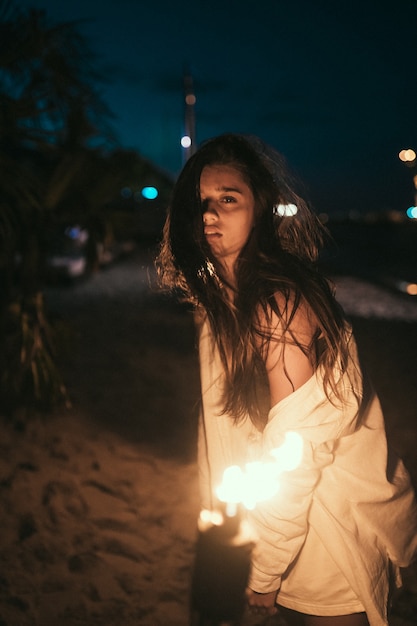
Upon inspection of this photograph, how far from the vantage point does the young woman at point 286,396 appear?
1.45 m

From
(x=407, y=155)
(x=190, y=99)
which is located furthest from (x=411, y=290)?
(x=190, y=99)

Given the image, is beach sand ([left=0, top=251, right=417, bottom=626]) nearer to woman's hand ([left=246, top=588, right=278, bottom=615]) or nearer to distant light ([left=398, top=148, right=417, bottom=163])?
woman's hand ([left=246, top=588, right=278, bottom=615])

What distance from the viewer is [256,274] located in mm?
1633

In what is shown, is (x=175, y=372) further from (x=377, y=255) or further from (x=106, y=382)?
(x=377, y=255)

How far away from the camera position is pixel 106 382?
662 centimetres

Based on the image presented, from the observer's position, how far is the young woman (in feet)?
4.75

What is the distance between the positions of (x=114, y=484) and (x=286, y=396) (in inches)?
125

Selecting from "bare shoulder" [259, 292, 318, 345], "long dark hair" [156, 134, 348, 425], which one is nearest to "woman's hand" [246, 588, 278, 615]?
"long dark hair" [156, 134, 348, 425]

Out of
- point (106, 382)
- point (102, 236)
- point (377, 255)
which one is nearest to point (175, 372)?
point (106, 382)

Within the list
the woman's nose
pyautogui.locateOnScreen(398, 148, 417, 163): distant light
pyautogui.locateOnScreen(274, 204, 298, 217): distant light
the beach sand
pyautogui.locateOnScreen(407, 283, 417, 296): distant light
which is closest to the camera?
the woman's nose

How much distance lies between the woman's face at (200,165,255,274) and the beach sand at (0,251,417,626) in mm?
711

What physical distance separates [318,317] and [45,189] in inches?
137

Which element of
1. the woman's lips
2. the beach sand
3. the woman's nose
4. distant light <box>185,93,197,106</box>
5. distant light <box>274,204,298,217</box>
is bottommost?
the beach sand

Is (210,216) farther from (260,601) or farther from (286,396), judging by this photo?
(260,601)
